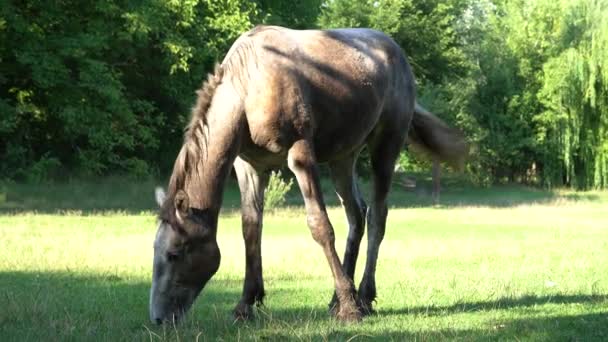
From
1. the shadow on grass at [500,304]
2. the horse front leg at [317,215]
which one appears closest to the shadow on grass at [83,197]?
the shadow on grass at [500,304]

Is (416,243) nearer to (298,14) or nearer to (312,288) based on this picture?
(312,288)

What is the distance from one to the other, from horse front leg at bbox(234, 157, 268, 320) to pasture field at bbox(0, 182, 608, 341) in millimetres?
193

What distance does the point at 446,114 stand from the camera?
49.7 m

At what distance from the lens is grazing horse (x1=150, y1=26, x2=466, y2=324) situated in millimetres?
→ 6344

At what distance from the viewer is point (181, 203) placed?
624 centimetres

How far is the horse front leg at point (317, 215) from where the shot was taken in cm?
675

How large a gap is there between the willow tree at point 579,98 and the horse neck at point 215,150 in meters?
41.5

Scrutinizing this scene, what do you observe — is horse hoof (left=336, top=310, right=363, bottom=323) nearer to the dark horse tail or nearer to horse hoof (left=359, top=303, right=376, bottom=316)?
horse hoof (left=359, top=303, right=376, bottom=316)

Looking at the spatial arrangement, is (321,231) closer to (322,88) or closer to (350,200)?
(322,88)

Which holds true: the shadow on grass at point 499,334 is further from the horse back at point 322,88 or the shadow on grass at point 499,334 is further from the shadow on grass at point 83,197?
the shadow on grass at point 83,197

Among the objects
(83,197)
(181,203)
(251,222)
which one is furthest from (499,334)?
(83,197)

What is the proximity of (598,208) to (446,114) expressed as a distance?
16.4m

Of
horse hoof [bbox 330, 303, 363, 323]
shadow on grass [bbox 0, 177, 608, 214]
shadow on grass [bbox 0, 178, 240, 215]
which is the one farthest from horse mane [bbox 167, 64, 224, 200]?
shadow on grass [bbox 0, 177, 608, 214]

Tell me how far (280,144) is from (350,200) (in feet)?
5.55
